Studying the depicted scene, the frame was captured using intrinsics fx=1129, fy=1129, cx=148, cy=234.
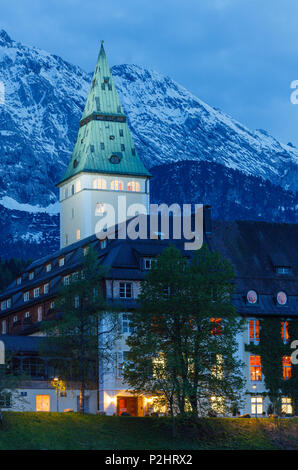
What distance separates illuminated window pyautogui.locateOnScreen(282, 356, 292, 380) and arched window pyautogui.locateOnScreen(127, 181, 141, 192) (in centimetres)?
7304

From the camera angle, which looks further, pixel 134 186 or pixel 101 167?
pixel 134 186

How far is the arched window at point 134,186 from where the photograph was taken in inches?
7313

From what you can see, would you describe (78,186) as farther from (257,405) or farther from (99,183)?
(257,405)

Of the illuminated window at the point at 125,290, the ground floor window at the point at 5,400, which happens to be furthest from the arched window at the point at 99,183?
the ground floor window at the point at 5,400

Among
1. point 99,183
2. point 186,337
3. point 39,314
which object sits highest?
point 99,183

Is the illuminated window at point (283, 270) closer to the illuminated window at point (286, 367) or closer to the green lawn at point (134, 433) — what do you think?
the illuminated window at point (286, 367)

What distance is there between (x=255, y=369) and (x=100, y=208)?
71.8 metres

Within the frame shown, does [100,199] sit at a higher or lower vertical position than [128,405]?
higher

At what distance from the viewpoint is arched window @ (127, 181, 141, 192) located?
18575cm

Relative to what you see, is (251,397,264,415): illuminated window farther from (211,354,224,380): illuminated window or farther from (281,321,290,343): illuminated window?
(211,354,224,380): illuminated window

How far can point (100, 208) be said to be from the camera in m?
184

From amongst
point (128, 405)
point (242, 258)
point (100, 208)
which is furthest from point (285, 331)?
point (100, 208)

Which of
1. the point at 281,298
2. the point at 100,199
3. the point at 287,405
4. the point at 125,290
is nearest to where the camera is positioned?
the point at 125,290

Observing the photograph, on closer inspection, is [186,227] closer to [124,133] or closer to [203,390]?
[203,390]
